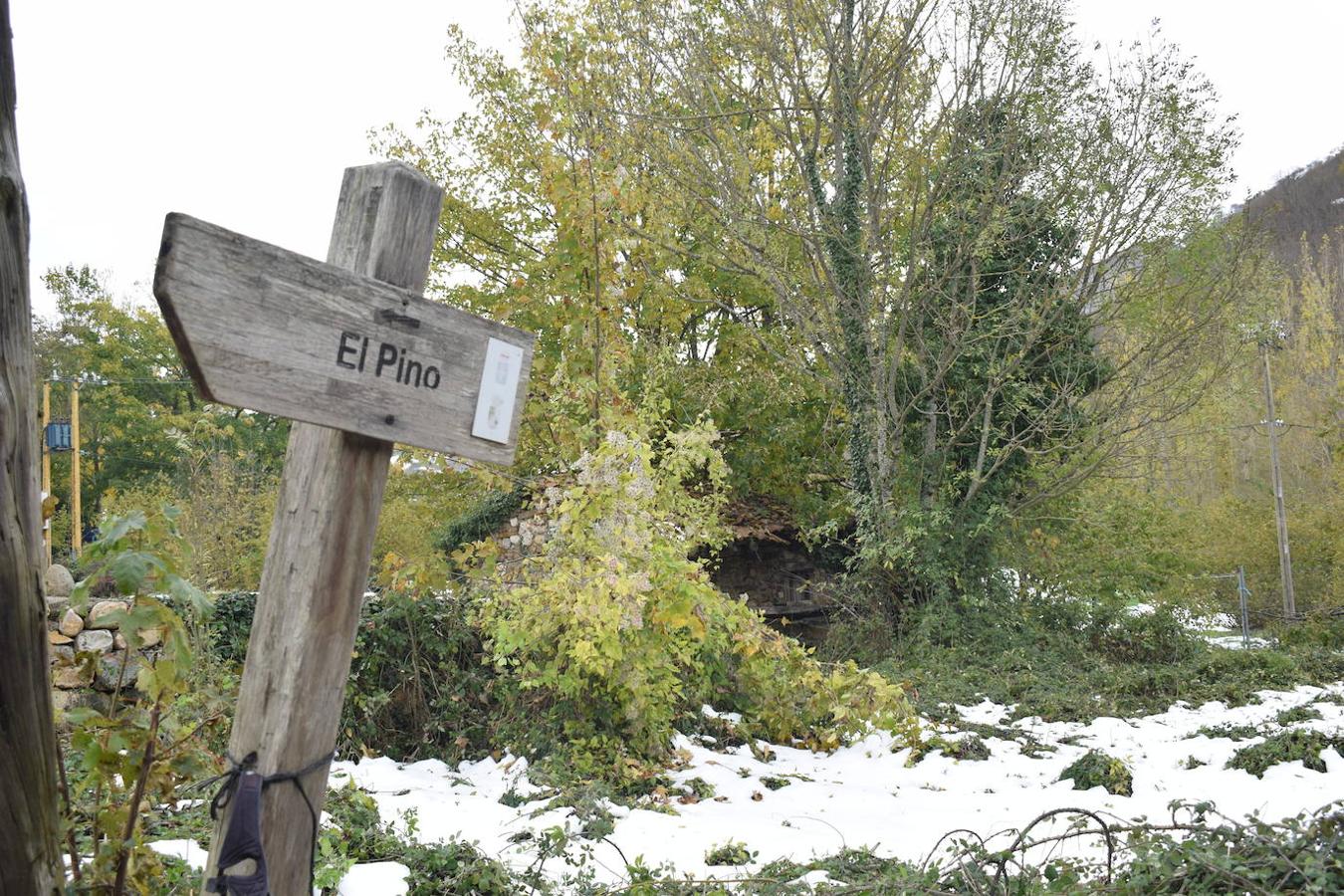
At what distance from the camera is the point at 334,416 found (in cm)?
193

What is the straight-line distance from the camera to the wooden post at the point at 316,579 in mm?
2016

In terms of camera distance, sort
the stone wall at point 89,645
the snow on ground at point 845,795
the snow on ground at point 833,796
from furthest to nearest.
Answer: the stone wall at point 89,645, the snow on ground at point 845,795, the snow on ground at point 833,796

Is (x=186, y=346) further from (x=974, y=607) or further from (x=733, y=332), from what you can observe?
(x=733, y=332)

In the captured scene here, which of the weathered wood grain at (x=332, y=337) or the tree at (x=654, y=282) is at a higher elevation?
the tree at (x=654, y=282)

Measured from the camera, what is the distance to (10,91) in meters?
1.71

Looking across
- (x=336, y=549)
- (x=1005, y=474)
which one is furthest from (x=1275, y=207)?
(x=336, y=549)

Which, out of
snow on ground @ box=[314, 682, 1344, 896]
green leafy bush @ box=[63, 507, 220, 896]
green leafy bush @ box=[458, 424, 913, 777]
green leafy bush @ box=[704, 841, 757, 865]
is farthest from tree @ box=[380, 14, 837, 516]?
green leafy bush @ box=[63, 507, 220, 896]

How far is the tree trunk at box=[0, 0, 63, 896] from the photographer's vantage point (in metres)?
1.68

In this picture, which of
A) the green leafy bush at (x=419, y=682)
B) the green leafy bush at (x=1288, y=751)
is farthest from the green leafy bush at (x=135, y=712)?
the green leafy bush at (x=1288, y=751)

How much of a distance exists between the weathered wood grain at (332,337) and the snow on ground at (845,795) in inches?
86.0

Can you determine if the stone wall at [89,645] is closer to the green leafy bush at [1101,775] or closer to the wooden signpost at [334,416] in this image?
the wooden signpost at [334,416]

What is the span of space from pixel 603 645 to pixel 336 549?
3791mm

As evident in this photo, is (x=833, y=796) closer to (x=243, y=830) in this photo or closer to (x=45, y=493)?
(x=243, y=830)

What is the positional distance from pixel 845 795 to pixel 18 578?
482cm
